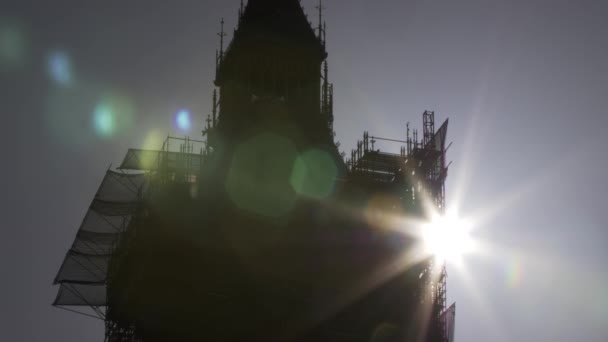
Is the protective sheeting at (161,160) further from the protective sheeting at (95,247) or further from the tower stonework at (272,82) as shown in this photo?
the tower stonework at (272,82)

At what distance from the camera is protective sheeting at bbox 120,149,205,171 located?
2955 inches

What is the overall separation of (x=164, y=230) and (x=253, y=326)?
9348 mm

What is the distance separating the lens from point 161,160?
76.4 metres

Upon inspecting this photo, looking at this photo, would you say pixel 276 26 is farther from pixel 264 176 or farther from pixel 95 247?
pixel 95 247

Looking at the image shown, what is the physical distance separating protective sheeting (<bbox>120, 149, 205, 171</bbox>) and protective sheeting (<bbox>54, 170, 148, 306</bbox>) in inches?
85.6

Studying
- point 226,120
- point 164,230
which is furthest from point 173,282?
point 226,120

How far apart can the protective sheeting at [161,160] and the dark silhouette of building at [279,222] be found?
0.30 meters

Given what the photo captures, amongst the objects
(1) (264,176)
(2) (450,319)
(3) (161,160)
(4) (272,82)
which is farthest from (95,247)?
(2) (450,319)

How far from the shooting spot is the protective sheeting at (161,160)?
75.1 metres

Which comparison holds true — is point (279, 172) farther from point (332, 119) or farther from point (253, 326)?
point (253, 326)

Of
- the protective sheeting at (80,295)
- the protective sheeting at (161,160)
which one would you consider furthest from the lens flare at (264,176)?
the protective sheeting at (80,295)

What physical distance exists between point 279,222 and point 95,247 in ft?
111

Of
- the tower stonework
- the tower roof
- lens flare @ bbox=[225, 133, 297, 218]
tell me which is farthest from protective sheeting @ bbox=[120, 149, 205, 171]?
the tower roof

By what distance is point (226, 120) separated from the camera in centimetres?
7294
